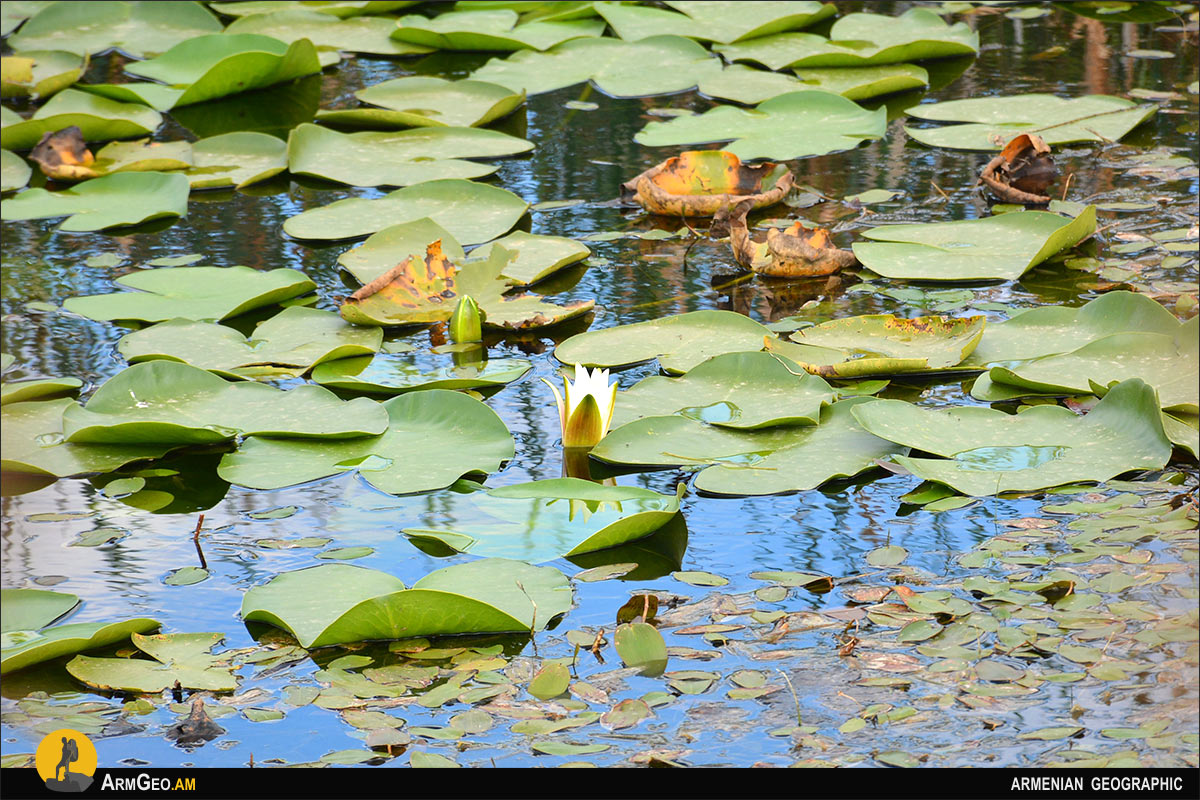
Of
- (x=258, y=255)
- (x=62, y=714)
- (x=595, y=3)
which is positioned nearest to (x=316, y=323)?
(x=258, y=255)

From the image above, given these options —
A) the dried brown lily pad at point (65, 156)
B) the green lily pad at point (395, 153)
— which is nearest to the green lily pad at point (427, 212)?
the green lily pad at point (395, 153)

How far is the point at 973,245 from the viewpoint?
2982 millimetres

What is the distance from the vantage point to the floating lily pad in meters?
3.93

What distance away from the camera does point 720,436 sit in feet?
7.29

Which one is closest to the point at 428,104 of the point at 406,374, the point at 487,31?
the point at 487,31

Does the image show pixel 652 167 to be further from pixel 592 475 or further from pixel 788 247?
pixel 592 475

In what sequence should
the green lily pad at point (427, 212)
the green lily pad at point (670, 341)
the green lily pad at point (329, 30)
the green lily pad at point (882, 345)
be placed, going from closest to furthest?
the green lily pad at point (882, 345), the green lily pad at point (670, 341), the green lily pad at point (427, 212), the green lily pad at point (329, 30)

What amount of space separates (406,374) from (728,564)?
0.93 meters

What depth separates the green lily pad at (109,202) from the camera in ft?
11.1

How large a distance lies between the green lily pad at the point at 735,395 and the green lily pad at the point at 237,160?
1.82 meters

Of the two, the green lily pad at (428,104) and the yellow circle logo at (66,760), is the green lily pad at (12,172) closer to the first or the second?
the green lily pad at (428,104)

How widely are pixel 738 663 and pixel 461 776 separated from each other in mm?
403

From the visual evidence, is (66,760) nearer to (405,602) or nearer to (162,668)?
(162,668)

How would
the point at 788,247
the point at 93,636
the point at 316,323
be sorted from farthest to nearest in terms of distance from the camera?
the point at 788,247 → the point at 316,323 → the point at 93,636
